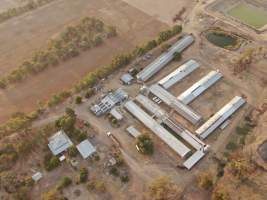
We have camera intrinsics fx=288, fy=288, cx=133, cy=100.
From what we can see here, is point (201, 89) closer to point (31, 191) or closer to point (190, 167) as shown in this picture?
point (190, 167)

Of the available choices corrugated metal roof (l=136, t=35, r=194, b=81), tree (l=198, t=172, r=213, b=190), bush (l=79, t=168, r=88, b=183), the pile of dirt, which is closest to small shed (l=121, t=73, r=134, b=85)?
corrugated metal roof (l=136, t=35, r=194, b=81)

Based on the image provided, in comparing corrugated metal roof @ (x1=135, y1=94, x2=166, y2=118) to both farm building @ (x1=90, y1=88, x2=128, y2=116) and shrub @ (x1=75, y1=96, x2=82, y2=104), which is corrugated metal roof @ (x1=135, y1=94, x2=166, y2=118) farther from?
shrub @ (x1=75, y1=96, x2=82, y2=104)

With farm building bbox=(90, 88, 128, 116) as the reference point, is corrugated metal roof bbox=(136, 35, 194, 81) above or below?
above

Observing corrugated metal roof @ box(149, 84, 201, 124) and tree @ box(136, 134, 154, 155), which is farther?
corrugated metal roof @ box(149, 84, 201, 124)

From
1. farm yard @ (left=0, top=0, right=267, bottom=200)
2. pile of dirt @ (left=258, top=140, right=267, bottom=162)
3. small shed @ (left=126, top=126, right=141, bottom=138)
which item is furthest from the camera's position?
small shed @ (left=126, top=126, right=141, bottom=138)

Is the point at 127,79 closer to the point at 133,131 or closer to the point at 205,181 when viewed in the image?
the point at 133,131

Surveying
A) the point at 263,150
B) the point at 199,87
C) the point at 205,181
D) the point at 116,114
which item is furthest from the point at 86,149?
the point at 263,150
